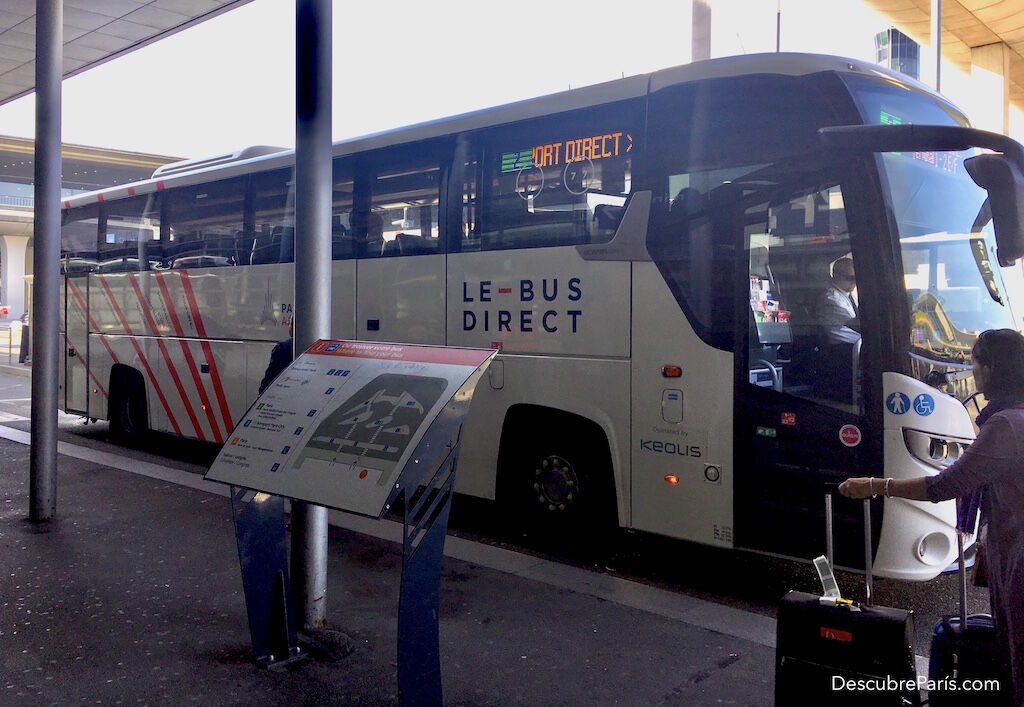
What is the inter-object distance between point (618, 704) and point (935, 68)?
13576 millimetres

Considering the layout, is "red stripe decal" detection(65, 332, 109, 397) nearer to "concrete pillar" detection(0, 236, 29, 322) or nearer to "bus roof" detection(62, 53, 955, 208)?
"bus roof" detection(62, 53, 955, 208)

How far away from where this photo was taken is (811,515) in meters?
5.58

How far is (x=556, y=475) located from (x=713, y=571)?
1.34 meters

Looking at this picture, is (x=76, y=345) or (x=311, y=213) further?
(x=76, y=345)

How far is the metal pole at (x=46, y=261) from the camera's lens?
24.3 feet

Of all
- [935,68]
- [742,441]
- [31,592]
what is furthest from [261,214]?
[935,68]

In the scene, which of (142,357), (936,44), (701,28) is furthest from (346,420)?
(936,44)

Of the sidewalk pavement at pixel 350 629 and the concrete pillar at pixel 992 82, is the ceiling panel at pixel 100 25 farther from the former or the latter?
the concrete pillar at pixel 992 82

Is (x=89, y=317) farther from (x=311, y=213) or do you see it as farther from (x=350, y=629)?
(x=350, y=629)

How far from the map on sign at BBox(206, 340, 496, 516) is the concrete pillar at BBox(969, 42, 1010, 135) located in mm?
22248

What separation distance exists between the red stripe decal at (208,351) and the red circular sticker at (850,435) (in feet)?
21.6

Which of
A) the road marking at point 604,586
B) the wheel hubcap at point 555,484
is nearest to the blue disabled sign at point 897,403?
the road marking at point 604,586

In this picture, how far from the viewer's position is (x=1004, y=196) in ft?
15.2

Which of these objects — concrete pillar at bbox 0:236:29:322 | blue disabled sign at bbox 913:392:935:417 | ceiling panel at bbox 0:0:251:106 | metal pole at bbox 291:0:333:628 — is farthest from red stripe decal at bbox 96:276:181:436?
concrete pillar at bbox 0:236:29:322
